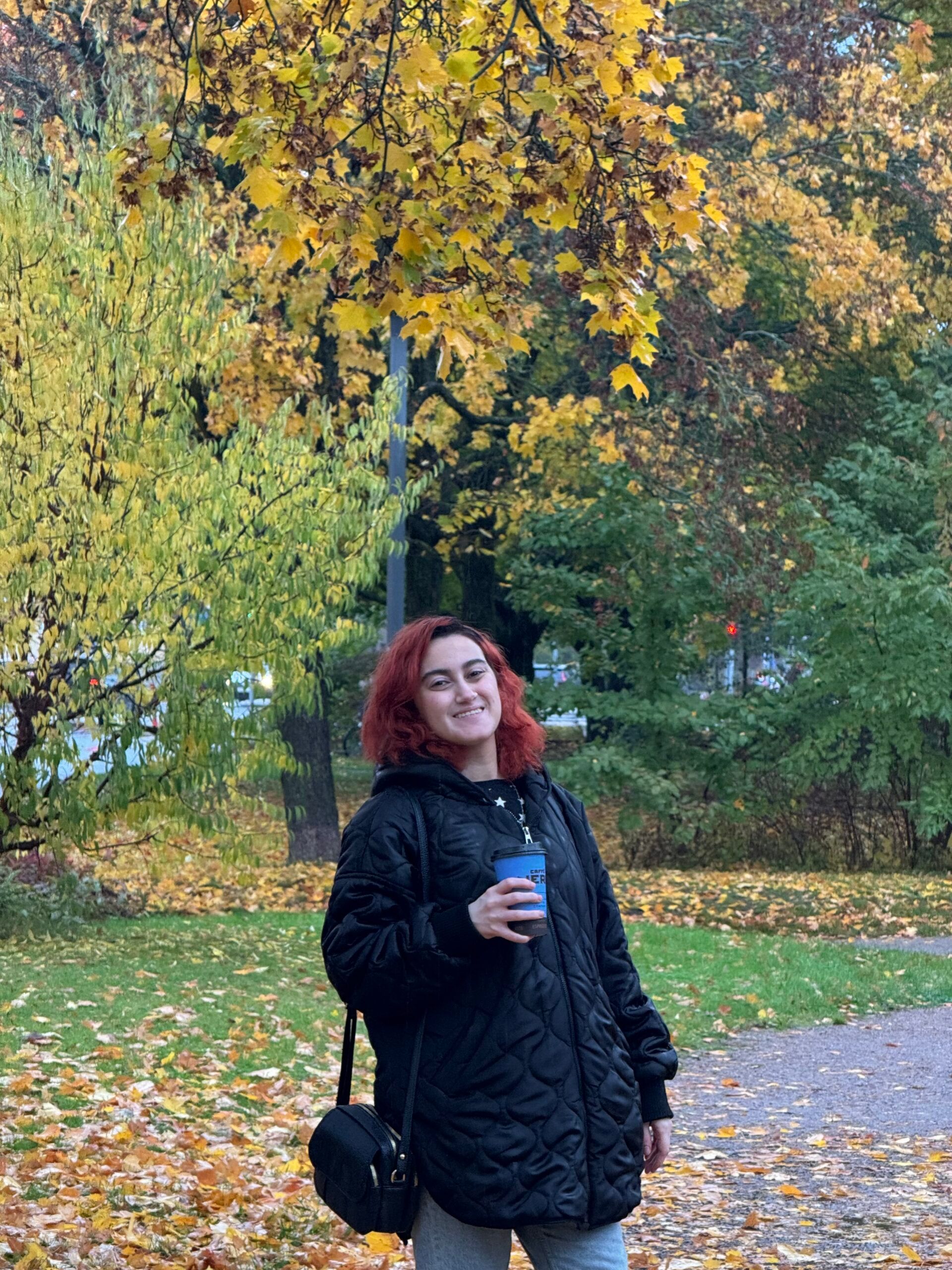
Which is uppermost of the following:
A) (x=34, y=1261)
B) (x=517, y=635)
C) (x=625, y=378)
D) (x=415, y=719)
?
(x=625, y=378)

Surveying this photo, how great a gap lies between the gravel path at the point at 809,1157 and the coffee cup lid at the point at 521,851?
312 centimetres

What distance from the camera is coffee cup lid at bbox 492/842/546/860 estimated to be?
2.96 meters

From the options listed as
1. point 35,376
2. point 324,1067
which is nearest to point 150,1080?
point 324,1067

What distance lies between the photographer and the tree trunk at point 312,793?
741 inches

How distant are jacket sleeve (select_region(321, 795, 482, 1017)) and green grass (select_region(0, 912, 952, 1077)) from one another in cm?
496

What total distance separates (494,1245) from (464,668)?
1.04 meters

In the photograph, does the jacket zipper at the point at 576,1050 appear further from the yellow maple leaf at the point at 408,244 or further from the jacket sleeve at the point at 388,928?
the yellow maple leaf at the point at 408,244

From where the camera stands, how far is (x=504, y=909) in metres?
2.91

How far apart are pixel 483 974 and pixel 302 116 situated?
11.3 ft

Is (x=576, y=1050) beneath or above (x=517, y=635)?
beneath

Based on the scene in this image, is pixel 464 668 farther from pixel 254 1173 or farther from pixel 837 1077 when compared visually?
pixel 837 1077

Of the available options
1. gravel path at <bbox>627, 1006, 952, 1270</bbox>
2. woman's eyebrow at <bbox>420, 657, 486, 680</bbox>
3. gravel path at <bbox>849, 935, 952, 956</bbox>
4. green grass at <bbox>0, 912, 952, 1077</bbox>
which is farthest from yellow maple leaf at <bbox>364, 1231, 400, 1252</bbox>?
gravel path at <bbox>849, 935, 952, 956</bbox>

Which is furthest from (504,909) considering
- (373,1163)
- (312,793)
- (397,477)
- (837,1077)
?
(312,793)

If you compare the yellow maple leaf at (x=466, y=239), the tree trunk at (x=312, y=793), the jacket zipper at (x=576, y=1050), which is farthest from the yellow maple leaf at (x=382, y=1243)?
the tree trunk at (x=312, y=793)
